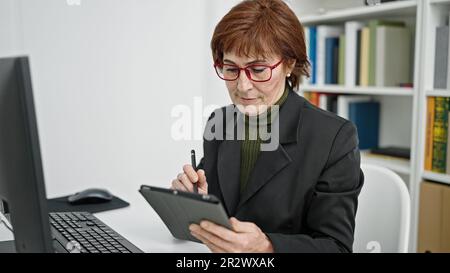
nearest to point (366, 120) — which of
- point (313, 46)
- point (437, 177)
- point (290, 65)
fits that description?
point (313, 46)

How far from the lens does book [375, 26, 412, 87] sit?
74.5 inches

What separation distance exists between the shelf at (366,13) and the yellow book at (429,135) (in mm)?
355

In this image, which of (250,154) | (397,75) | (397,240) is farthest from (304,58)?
(397,75)

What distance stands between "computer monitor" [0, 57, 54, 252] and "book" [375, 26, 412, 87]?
1.57 metres

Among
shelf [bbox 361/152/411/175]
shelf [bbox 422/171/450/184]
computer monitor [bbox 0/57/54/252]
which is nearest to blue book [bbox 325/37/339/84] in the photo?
shelf [bbox 361/152/411/175]

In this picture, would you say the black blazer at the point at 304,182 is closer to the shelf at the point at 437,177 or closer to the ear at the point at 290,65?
the ear at the point at 290,65

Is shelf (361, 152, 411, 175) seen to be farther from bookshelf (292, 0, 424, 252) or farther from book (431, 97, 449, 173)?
book (431, 97, 449, 173)

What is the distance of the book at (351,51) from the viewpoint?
200 centimetres

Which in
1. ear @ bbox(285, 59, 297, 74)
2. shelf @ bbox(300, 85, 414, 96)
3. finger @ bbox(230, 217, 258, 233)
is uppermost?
ear @ bbox(285, 59, 297, 74)

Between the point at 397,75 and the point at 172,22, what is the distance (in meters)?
0.96

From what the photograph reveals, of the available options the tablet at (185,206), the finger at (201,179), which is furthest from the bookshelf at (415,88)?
the tablet at (185,206)

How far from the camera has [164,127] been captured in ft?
7.02

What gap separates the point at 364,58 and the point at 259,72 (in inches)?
40.9
